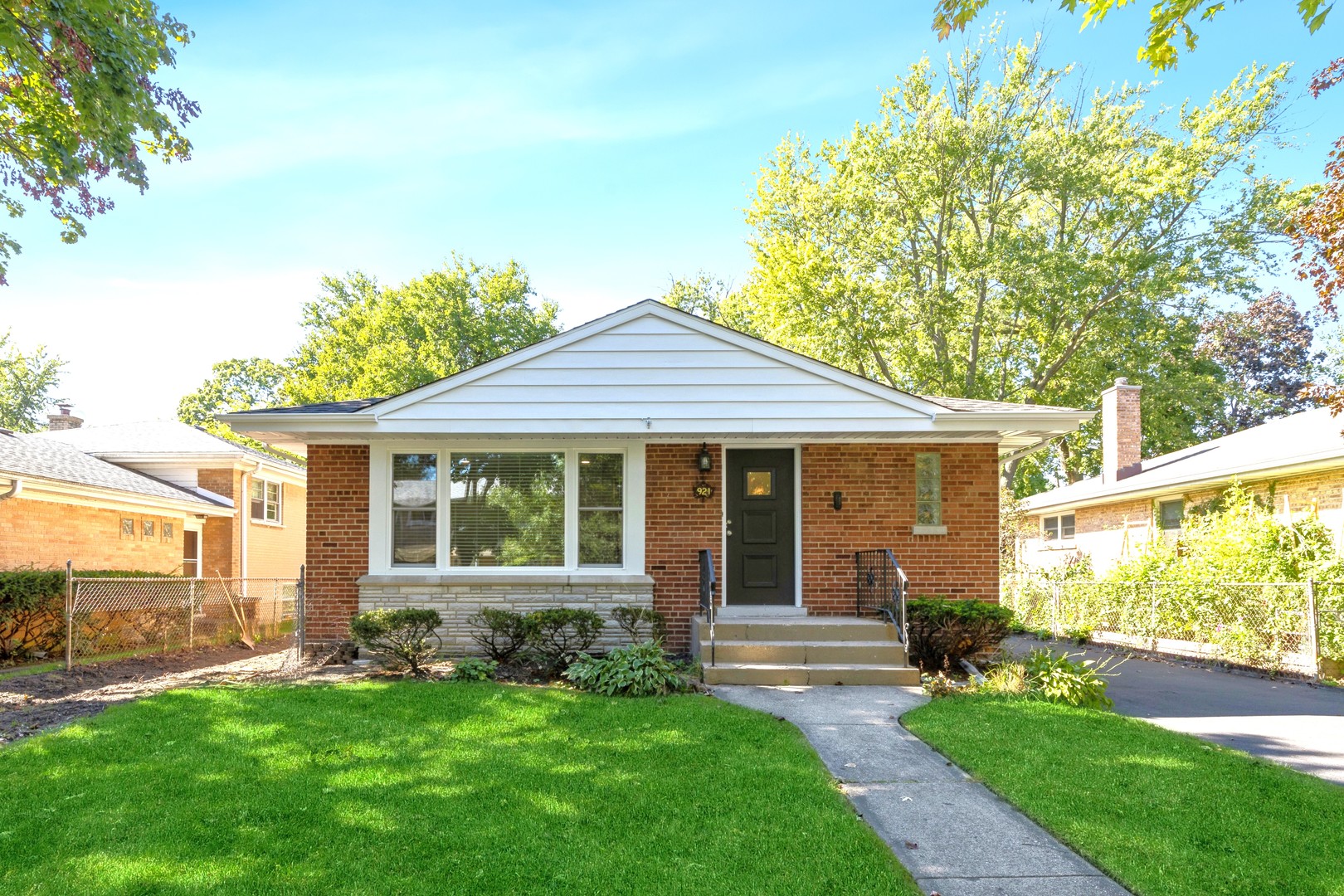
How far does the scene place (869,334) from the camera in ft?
75.2

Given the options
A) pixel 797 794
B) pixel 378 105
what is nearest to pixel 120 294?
pixel 378 105

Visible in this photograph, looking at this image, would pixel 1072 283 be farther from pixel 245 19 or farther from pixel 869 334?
pixel 245 19

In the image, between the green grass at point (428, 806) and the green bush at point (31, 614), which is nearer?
the green grass at point (428, 806)

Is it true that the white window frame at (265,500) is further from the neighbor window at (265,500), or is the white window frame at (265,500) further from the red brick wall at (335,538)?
the red brick wall at (335,538)

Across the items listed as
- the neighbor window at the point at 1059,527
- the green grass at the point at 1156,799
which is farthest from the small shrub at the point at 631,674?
the neighbor window at the point at 1059,527

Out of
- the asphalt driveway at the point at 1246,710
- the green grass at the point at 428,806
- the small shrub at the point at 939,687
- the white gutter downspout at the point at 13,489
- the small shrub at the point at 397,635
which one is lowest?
the asphalt driveway at the point at 1246,710

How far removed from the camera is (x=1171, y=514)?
16.2 m

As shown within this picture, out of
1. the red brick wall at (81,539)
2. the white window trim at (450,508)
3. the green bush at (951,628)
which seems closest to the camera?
the green bush at (951,628)

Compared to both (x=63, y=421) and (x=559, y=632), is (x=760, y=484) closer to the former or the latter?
(x=559, y=632)

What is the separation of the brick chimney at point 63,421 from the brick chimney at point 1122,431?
2773cm

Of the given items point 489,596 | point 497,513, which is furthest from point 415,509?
point 489,596

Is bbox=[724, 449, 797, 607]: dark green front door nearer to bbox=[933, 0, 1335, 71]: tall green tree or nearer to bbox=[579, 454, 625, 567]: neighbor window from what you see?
bbox=[579, 454, 625, 567]: neighbor window

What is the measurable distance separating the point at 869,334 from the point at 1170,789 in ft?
62.4

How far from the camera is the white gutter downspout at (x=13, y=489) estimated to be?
12523 millimetres
